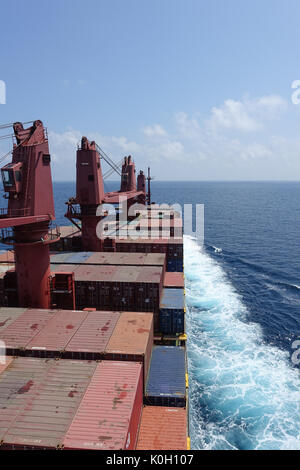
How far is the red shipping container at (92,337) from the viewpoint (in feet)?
57.0

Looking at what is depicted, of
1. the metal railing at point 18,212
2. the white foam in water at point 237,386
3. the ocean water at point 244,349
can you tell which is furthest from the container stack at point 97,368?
the metal railing at point 18,212

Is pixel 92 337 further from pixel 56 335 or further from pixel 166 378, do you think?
pixel 166 378

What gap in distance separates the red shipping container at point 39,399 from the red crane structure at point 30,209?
8.59 metres

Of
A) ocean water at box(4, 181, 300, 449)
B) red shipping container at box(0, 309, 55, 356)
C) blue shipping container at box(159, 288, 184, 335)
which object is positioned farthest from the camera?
blue shipping container at box(159, 288, 184, 335)

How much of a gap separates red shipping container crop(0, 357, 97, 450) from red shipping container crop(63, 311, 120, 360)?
1.90 ft

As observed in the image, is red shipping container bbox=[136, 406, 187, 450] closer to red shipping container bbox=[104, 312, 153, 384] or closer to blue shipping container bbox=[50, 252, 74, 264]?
red shipping container bbox=[104, 312, 153, 384]

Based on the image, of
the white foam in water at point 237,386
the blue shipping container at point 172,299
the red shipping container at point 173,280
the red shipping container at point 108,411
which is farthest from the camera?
the red shipping container at point 173,280

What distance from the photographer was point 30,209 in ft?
76.2

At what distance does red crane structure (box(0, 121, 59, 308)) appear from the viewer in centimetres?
2306

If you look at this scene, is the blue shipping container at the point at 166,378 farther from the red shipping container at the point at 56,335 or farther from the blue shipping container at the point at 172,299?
the red shipping container at the point at 56,335

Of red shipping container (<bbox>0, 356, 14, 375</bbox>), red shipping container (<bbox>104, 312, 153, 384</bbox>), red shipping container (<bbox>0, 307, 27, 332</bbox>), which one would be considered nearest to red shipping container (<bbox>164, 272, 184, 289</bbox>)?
red shipping container (<bbox>104, 312, 153, 384</bbox>)

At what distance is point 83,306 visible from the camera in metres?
27.3

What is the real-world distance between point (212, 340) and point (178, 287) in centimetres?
723

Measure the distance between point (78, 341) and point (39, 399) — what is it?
4.66 m
